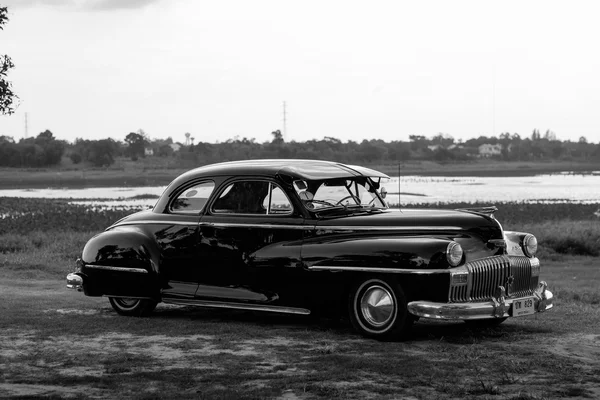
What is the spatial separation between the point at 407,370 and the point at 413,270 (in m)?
1.44

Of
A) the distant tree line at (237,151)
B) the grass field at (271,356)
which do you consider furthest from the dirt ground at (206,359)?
the distant tree line at (237,151)

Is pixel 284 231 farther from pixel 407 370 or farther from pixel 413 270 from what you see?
pixel 407 370

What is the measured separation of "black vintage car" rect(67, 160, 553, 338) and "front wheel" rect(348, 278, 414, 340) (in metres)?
0.01

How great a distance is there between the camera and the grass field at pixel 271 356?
737 cm

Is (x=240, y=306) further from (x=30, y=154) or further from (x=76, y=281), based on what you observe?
(x=30, y=154)

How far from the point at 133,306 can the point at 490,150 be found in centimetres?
16291

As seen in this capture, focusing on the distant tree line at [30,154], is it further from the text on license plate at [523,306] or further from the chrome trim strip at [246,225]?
the text on license plate at [523,306]

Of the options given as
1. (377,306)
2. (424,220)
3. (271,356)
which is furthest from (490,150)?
(271,356)

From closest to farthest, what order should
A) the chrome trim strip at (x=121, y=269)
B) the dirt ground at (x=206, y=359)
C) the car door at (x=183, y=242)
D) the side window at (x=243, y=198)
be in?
the dirt ground at (x=206, y=359) < the side window at (x=243, y=198) < the car door at (x=183, y=242) < the chrome trim strip at (x=121, y=269)

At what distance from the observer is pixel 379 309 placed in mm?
9516

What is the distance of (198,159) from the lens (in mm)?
124438

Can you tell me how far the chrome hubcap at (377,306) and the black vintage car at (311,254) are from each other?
10mm

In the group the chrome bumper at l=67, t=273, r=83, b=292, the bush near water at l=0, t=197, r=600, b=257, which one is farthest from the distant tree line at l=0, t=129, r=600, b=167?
the chrome bumper at l=67, t=273, r=83, b=292

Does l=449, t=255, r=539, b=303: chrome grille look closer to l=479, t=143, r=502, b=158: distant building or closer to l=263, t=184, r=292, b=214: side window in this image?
l=263, t=184, r=292, b=214: side window
